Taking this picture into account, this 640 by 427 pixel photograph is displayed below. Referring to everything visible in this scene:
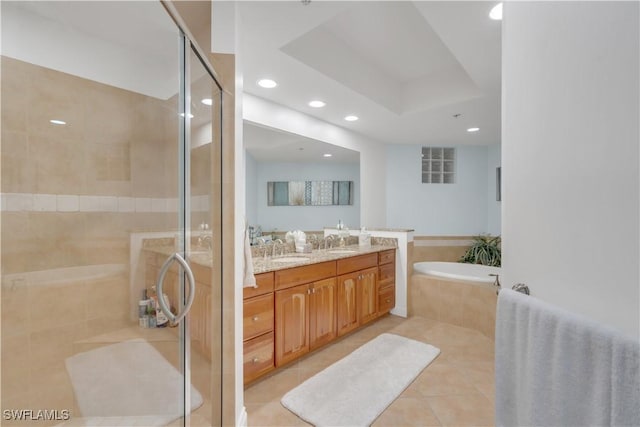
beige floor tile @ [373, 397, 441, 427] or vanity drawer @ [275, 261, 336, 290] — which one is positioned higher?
vanity drawer @ [275, 261, 336, 290]

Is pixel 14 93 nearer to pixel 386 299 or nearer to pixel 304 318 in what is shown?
pixel 304 318

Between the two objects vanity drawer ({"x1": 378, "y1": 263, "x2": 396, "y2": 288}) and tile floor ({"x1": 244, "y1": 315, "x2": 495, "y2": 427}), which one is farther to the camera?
vanity drawer ({"x1": 378, "y1": 263, "x2": 396, "y2": 288})

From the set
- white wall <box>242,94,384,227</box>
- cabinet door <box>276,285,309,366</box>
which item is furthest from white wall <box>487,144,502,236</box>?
cabinet door <box>276,285,309,366</box>

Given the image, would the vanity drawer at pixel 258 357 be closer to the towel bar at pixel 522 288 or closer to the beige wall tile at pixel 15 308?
the beige wall tile at pixel 15 308

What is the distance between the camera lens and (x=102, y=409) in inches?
48.6

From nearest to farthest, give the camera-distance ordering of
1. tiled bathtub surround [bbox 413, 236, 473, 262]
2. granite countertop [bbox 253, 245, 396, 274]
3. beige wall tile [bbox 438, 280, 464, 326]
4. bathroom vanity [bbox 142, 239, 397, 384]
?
1. bathroom vanity [bbox 142, 239, 397, 384]
2. granite countertop [bbox 253, 245, 396, 274]
3. beige wall tile [bbox 438, 280, 464, 326]
4. tiled bathtub surround [bbox 413, 236, 473, 262]

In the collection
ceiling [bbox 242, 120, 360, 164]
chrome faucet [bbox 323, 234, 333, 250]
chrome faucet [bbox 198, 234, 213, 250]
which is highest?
ceiling [bbox 242, 120, 360, 164]

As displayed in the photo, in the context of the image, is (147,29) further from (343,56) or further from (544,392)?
(544,392)

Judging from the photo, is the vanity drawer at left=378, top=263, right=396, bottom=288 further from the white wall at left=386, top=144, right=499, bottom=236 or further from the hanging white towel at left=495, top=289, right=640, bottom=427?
the hanging white towel at left=495, top=289, right=640, bottom=427

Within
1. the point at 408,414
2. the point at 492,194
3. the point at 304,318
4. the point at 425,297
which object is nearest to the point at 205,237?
the point at 304,318

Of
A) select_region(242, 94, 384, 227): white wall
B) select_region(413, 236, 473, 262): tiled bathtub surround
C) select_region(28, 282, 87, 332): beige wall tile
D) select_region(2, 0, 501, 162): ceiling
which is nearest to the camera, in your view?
select_region(28, 282, 87, 332): beige wall tile

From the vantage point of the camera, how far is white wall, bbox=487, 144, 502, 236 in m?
4.47

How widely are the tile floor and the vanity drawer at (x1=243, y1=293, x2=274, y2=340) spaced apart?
42 cm

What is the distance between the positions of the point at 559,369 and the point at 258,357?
174cm
